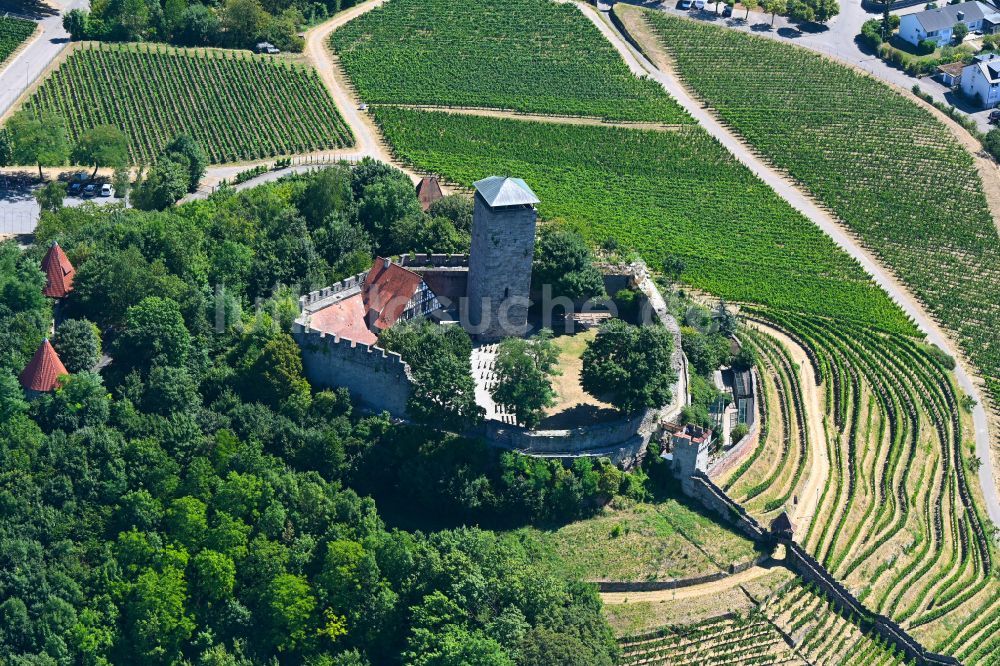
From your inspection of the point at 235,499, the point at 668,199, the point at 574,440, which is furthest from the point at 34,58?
the point at 574,440

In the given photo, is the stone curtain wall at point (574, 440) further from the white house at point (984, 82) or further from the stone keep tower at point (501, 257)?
the white house at point (984, 82)

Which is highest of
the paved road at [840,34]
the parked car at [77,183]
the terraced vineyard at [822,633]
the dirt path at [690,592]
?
the paved road at [840,34]

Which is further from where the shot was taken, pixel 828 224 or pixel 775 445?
pixel 828 224

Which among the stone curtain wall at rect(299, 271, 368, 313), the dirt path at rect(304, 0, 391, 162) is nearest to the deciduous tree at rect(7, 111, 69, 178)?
the dirt path at rect(304, 0, 391, 162)

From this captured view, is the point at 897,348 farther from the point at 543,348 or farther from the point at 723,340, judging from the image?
the point at 543,348

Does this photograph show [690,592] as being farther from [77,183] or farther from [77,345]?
[77,183]

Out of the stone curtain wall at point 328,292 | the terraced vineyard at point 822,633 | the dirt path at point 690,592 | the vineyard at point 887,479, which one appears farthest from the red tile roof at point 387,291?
the terraced vineyard at point 822,633
